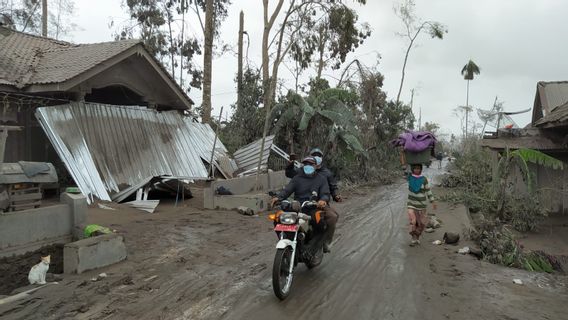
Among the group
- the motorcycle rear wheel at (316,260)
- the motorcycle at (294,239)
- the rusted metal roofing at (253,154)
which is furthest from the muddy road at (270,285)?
the rusted metal roofing at (253,154)

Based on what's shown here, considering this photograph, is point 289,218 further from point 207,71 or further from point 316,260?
point 207,71

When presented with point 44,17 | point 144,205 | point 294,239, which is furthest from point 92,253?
point 44,17

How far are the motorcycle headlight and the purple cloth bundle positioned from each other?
3.86 metres

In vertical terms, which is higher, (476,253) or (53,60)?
(53,60)

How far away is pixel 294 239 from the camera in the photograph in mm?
5449

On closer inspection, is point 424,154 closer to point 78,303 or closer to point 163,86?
point 78,303

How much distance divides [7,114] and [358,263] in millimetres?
10039

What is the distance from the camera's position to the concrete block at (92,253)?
20.0 feet

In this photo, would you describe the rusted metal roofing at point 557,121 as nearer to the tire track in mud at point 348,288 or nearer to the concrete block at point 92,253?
the tire track in mud at point 348,288

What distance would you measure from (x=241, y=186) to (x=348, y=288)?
8.46m

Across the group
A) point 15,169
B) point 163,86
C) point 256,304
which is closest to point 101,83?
point 163,86

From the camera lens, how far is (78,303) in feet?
16.5

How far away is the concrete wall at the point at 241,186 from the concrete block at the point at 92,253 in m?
5.46

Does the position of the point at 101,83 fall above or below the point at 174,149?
above
